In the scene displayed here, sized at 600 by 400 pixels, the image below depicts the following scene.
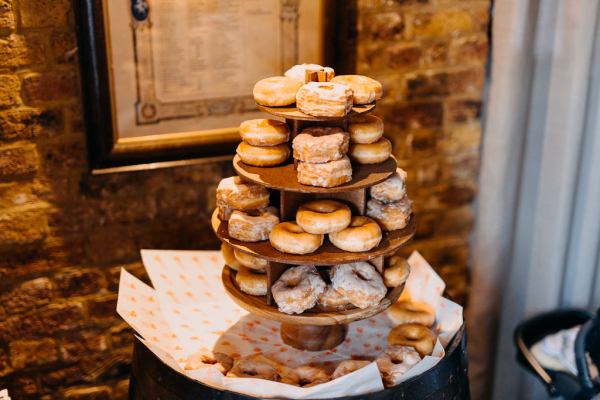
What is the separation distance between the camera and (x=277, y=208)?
171 centimetres

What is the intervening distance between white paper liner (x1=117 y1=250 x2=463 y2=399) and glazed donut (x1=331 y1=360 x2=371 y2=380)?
0.09m

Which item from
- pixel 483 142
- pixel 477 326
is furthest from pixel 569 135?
pixel 477 326

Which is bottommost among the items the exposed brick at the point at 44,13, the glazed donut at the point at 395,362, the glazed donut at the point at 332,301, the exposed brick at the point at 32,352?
the exposed brick at the point at 32,352

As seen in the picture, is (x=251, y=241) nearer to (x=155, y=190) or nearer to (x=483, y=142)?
(x=155, y=190)

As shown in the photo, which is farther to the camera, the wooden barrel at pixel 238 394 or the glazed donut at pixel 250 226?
the glazed donut at pixel 250 226

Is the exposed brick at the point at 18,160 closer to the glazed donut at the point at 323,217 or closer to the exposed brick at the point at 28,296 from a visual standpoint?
the exposed brick at the point at 28,296

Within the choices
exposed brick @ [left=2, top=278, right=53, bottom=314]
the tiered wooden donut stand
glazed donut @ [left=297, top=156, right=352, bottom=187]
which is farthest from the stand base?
exposed brick @ [left=2, top=278, right=53, bottom=314]

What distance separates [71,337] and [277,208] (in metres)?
0.96

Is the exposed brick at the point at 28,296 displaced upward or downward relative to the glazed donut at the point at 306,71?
downward

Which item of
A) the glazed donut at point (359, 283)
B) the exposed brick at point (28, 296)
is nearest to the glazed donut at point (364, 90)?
the glazed donut at point (359, 283)

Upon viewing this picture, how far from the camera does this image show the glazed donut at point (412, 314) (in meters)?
1.85

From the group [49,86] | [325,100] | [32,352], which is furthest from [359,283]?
[32,352]

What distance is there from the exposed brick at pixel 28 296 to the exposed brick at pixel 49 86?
536 millimetres

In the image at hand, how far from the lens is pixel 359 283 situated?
162 centimetres
